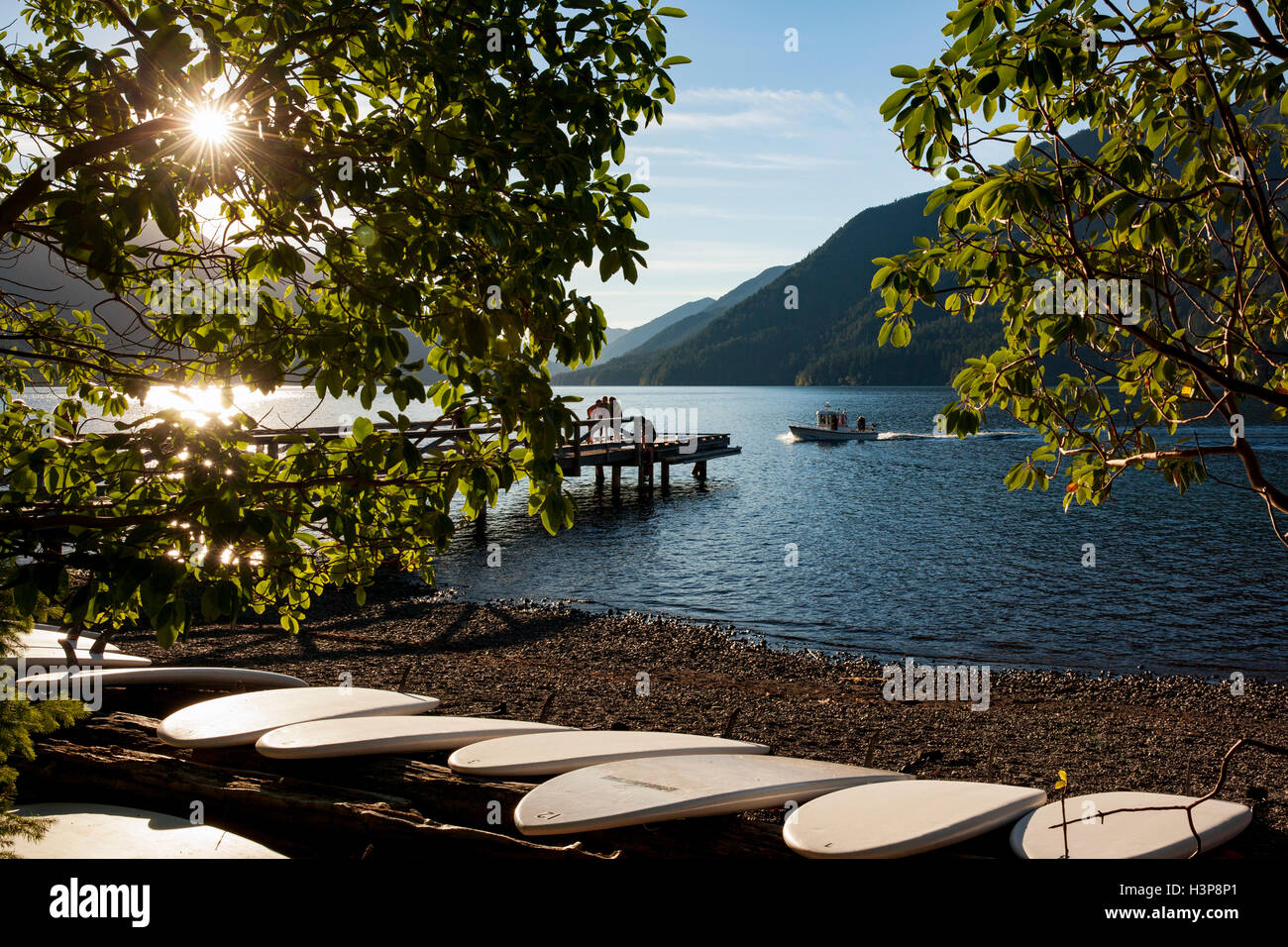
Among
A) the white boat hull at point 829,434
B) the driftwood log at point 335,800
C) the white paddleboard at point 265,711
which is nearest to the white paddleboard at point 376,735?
the driftwood log at point 335,800

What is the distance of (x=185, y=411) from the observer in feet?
11.4

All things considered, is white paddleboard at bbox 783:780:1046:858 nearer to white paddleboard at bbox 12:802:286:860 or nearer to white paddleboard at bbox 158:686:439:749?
white paddleboard at bbox 12:802:286:860

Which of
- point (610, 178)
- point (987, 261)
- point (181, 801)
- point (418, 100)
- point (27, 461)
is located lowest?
point (181, 801)

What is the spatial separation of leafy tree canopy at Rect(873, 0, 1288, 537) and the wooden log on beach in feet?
9.91

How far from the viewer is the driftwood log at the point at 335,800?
386 centimetres

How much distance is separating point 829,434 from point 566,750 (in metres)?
80.0

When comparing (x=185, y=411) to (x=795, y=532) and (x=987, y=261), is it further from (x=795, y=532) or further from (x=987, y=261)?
(x=795, y=532)

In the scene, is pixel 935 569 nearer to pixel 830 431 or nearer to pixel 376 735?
pixel 376 735

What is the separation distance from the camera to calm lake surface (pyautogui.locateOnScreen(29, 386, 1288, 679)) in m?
18.2

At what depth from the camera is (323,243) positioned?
3.86 metres

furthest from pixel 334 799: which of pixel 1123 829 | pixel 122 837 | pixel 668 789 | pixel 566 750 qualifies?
pixel 1123 829
